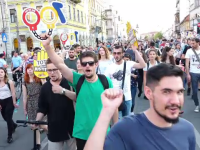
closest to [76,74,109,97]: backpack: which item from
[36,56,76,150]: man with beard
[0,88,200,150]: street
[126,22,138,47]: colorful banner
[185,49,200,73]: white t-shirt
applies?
[36,56,76,150]: man with beard

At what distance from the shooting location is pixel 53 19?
5.46 meters

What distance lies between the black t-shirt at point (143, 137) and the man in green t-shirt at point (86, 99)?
1190mm

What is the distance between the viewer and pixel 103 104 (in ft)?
4.73

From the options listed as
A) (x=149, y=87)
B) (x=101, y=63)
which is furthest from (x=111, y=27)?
(x=149, y=87)

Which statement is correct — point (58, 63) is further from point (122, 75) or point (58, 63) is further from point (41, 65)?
point (122, 75)

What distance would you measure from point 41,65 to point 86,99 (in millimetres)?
1643

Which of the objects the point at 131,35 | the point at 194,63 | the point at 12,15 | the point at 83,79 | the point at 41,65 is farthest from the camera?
the point at 12,15

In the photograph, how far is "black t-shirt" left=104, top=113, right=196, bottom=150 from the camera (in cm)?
145

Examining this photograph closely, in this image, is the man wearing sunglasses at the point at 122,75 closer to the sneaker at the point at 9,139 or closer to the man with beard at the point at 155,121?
the sneaker at the point at 9,139

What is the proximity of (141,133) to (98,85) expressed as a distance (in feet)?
4.55

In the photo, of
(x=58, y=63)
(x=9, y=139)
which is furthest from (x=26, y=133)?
(x=58, y=63)

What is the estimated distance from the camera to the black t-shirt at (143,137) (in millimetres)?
1454

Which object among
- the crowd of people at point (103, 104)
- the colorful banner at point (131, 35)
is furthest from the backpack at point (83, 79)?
the colorful banner at point (131, 35)

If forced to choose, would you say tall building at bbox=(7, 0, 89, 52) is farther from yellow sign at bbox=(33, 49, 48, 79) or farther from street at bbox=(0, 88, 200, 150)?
yellow sign at bbox=(33, 49, 48, 79)
